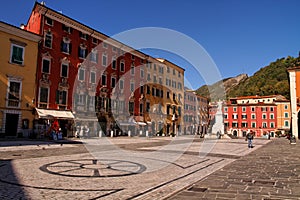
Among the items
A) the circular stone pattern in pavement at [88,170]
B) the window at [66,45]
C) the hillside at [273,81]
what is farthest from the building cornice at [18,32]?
the hillside at [273,81]

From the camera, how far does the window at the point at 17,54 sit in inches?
1052

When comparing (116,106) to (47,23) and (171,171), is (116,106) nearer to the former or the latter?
(47,23)

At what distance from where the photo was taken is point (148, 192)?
21.2 ft

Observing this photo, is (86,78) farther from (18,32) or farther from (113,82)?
(18,32)

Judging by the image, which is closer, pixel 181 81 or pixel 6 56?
pixel 6 56

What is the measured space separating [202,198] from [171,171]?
380 centimetres

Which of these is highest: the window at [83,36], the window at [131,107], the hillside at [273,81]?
the hillside at [273,81]

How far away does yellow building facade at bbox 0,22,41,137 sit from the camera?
25672 millimetres

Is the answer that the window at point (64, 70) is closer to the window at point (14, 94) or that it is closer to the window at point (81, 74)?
the window at point (81, 74)

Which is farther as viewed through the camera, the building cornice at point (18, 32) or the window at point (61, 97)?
the window at point (61, 97)

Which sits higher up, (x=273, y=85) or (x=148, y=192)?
(x=273, y=85)

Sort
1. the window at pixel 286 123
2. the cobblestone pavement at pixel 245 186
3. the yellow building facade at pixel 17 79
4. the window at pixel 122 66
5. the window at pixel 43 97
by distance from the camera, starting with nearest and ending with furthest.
Result: the cobblestone pavement at pixel 245 186, the yellow building facade at pixel 17 79, the window at pixel 43 97, the window at pixel 122 66, the window at pixel 286 123

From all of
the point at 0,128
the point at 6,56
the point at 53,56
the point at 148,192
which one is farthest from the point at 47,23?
the point at 148,192

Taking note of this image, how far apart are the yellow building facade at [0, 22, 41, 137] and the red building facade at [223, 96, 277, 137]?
2501 inches
